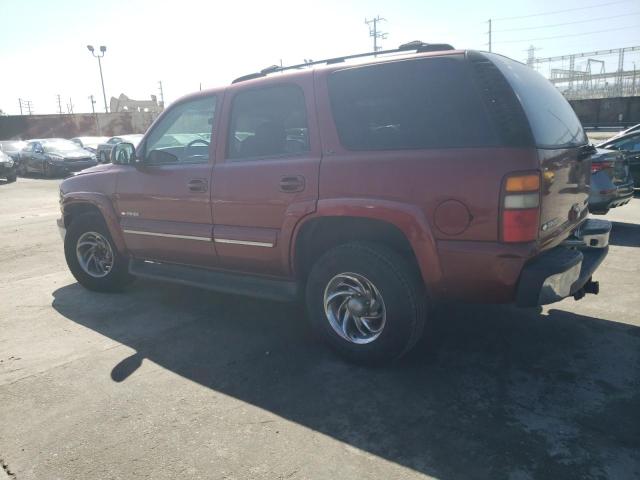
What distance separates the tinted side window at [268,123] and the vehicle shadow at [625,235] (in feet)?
16.1

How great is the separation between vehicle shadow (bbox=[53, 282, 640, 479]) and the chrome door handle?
3.78 feet

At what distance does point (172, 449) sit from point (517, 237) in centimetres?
215

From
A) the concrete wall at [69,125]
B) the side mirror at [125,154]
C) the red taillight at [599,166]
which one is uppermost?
the concrete wall at [69,125]

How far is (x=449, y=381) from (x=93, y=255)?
3.87 metres

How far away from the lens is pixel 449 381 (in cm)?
307

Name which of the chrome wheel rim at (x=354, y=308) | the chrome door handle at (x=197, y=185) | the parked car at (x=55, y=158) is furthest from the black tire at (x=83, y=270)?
the parked car at (x=55, y=158)

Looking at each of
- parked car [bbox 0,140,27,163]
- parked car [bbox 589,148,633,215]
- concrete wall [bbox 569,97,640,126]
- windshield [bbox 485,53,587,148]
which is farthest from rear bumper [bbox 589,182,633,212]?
concrete wall [bbox 569,97,640,126]

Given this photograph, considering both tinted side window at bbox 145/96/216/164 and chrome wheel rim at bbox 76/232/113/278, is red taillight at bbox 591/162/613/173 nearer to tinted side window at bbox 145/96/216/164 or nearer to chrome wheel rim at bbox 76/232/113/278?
tinted side window at bbox 145/96/216/164

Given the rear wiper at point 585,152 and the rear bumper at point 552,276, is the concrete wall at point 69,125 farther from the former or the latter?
the rear bumper at point 552,276

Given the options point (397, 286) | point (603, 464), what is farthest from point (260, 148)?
point (603, 464)

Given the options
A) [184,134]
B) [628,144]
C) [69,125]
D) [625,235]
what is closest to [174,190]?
[184,134]

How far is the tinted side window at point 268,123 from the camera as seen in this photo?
3.49 m

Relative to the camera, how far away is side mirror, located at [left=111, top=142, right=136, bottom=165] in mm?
4410

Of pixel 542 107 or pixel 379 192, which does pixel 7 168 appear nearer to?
pixel 379 192
